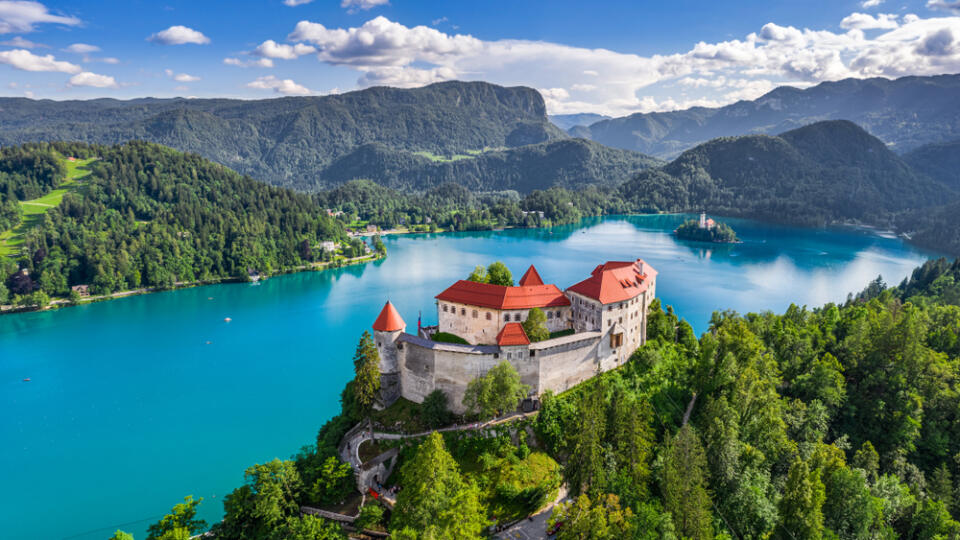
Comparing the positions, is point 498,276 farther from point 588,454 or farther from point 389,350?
point 588,454

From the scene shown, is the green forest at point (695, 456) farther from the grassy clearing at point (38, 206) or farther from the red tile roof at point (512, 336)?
the grassy clearing at point (38, 206)

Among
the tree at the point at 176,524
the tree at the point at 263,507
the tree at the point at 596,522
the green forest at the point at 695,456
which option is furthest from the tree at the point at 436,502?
the tree at the point at 176,524

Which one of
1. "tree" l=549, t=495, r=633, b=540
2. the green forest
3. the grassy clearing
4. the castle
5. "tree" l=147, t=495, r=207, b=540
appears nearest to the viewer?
"tree" l=549, t=495, r=633, b=540

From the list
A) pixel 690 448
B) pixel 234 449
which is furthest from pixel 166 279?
pixel 690 448

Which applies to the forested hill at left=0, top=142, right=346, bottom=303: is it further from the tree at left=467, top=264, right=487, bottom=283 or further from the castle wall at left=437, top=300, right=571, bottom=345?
the castle wall at left=437, top=300, right=571, bottom=345

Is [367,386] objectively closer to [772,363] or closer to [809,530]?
[809,530]

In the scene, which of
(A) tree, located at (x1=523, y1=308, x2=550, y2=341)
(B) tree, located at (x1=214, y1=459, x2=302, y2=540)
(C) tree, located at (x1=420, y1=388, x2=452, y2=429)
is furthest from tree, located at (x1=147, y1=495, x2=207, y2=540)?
(A) tree, located at (x1=523, y1=308, x2=550, y2=341)
